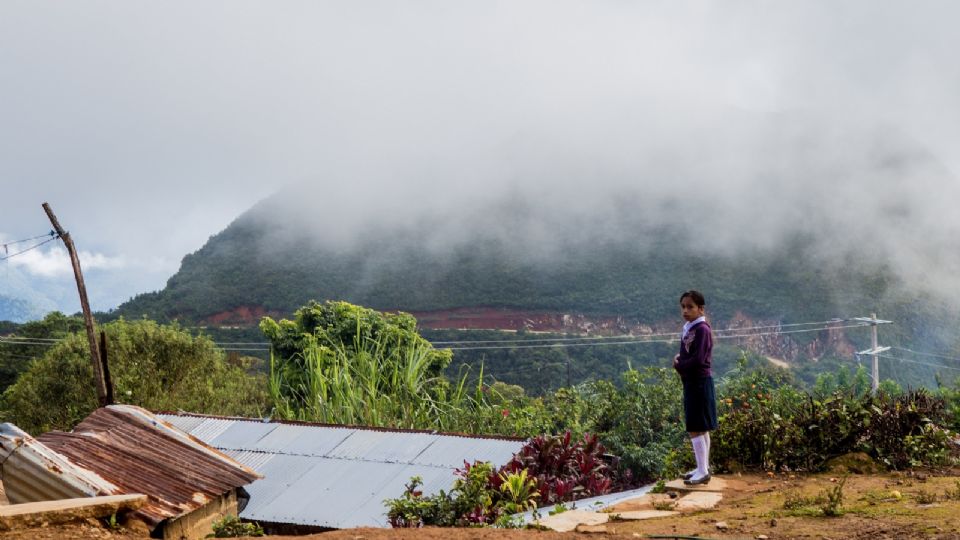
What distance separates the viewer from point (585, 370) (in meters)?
37.1

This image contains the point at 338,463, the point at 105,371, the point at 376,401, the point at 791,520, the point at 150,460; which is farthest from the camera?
the point at 105,371

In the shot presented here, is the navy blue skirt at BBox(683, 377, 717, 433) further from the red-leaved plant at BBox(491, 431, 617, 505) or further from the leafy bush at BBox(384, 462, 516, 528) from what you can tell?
the red-leaved plant at BBox(491, 431, 617, 505)

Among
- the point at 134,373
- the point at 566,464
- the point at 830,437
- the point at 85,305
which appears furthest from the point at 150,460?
the point at 134,373

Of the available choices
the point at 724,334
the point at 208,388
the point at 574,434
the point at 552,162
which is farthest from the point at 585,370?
the point at 552,162

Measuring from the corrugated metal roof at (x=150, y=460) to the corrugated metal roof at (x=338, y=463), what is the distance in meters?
0.46

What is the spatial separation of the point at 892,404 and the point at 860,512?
7.41ft

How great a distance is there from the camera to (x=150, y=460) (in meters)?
7.49

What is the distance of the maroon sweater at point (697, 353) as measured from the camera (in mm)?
6016

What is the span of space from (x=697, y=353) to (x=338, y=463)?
3.97m

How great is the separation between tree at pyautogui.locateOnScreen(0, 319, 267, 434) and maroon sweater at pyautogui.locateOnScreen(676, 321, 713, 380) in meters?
Result: 17.6

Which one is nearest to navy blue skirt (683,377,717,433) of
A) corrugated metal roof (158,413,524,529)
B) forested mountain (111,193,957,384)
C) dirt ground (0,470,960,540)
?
dirt ground (0,470,960,540)

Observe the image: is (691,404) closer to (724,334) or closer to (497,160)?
(724,334)

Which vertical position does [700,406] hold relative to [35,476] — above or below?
above

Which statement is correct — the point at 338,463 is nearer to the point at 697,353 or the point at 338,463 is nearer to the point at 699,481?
the point at 699,481
